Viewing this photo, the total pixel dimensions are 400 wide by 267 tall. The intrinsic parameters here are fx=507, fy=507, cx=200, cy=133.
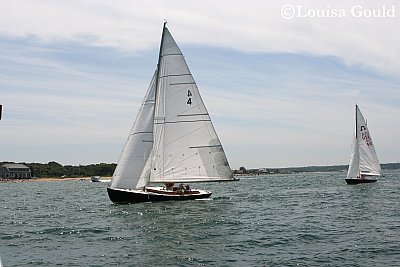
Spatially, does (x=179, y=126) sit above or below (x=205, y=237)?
above

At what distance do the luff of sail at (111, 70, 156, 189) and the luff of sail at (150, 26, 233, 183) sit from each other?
67 cm

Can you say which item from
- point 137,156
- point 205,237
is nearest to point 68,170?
point 137,156

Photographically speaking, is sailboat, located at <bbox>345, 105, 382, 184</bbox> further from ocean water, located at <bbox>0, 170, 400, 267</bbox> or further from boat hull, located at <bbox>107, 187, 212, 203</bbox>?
boat hull, located at <bbox>107, 187, 212, 203</bbox>

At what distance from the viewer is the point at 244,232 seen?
25766 mm

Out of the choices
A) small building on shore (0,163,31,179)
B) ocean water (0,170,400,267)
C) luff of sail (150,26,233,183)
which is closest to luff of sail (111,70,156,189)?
luff of sail (150,26,233,183)

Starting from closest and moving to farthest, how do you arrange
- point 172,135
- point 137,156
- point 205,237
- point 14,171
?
point 205,237, point 137,156, point 172,135, point 14,171

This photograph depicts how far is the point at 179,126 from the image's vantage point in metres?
41.2

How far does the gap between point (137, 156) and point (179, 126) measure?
4.17 meters

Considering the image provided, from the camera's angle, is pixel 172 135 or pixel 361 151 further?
pixel 361 151

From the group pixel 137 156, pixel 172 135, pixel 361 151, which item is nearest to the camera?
pixel 137 156

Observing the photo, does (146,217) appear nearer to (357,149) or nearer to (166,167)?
(166,167)

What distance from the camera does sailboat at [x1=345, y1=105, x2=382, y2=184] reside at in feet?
248

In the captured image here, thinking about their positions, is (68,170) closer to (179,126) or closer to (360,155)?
(360,155)

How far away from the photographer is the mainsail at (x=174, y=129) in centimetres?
4081
